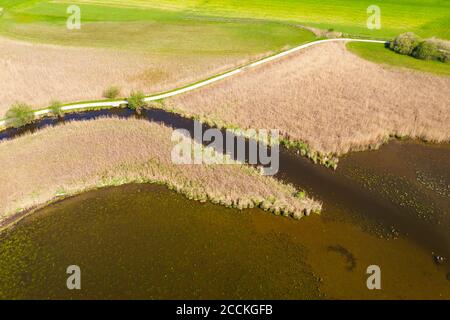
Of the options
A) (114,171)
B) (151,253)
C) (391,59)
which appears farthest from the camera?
(391,59)

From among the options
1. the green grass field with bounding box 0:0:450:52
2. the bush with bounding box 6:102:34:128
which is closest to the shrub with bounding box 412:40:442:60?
the green grass field with bounding box 0:0:450:52

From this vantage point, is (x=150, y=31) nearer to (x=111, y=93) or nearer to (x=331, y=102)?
(x=111, y=93)

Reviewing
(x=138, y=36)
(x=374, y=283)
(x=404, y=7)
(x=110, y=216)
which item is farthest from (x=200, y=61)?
(x=404, y=7)

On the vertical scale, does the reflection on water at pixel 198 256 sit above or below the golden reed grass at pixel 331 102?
below

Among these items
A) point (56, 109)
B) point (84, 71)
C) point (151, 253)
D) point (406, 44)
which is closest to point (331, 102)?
point (406, 44)

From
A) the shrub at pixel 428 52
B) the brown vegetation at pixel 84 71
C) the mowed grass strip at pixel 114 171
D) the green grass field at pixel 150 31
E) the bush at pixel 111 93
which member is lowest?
the mowed grass strip at pixel 114 171

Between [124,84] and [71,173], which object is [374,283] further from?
[124,84]

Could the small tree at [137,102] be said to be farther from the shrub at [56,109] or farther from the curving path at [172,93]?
the shrub at [56,109]

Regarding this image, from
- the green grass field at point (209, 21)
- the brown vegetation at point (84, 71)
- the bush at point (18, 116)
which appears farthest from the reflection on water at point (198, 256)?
the green grass field at point (209, 21)
